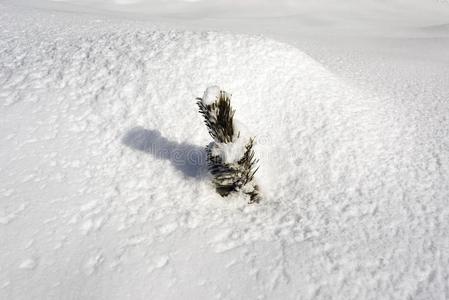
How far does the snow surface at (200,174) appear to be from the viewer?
8.63 ft

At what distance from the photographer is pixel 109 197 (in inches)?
128

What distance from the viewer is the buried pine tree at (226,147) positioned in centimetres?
290

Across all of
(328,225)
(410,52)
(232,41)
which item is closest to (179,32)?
(232,41)

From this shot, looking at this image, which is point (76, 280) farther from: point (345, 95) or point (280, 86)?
point (345, 95)

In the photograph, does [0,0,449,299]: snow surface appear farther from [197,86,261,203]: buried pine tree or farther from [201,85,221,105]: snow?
[201,85,221,105]: snow

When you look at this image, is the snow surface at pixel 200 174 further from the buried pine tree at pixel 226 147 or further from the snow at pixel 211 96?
the snow at pixel 211 96

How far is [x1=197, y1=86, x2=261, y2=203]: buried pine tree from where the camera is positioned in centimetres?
290

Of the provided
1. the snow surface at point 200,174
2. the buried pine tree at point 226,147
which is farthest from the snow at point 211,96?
the snow surface at point 200,174

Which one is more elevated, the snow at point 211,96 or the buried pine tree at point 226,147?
the snow at point 211,96

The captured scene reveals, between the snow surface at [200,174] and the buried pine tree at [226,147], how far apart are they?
0.24 m

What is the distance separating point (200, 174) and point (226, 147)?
2.20 ft

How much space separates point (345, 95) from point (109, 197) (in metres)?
3.44

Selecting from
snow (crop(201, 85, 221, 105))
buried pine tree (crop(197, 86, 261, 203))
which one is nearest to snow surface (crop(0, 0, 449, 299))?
buried pine tree (crop(197, 86, 261, 203))

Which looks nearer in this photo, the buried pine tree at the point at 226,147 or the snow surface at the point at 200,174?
the snow surface at the point at 200,174
